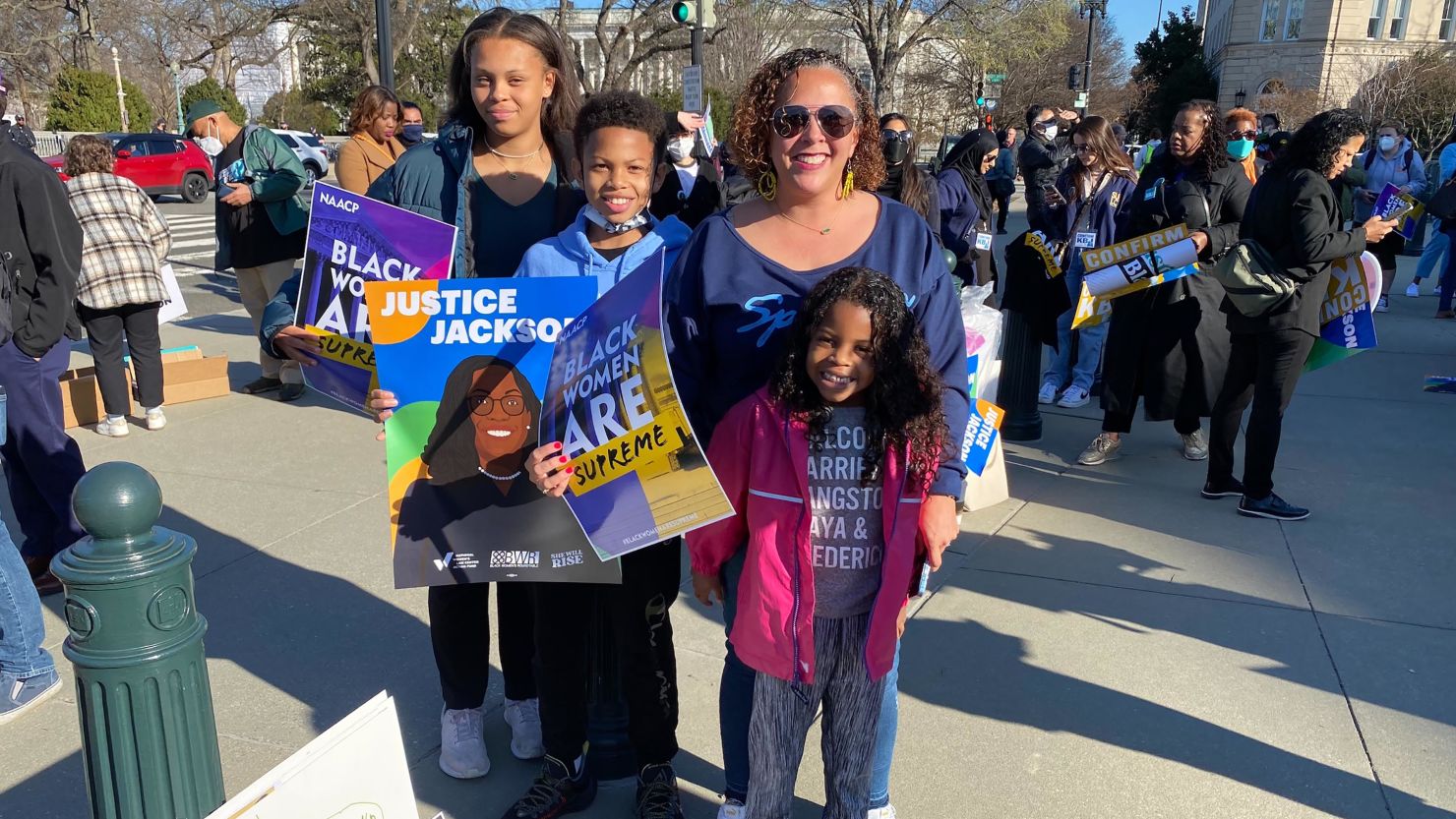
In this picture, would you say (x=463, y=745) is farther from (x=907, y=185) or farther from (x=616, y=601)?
(x=907, y=185)

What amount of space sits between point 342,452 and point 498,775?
354 cm

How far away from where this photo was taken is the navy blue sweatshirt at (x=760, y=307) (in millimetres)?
2256

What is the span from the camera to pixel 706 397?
2.42 meters

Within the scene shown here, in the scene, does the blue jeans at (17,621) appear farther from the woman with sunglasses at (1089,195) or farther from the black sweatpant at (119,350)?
the woman with sunglasses at (1089,195)

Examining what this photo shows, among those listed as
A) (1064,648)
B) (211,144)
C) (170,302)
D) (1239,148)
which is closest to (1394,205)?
(1239,148)

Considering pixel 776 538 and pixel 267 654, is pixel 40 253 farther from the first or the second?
pixel 776 538

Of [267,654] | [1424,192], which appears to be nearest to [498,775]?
[267,654]

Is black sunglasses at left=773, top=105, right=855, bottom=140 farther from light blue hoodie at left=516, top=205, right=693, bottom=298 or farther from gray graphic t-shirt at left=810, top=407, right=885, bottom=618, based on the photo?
gray graphic t-shirt at left=810, top=407, right=885, bottom=618

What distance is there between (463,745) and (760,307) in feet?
5.03

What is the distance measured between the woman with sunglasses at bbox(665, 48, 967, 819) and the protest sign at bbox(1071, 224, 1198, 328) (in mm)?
3439

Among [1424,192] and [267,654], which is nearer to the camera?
[267,654]

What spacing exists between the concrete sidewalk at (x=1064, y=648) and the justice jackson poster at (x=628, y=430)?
109 centimetres

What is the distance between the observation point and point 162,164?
23797mm

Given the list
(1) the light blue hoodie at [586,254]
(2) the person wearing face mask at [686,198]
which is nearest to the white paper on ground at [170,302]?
(2) the person wearing face mask at [686,198]
